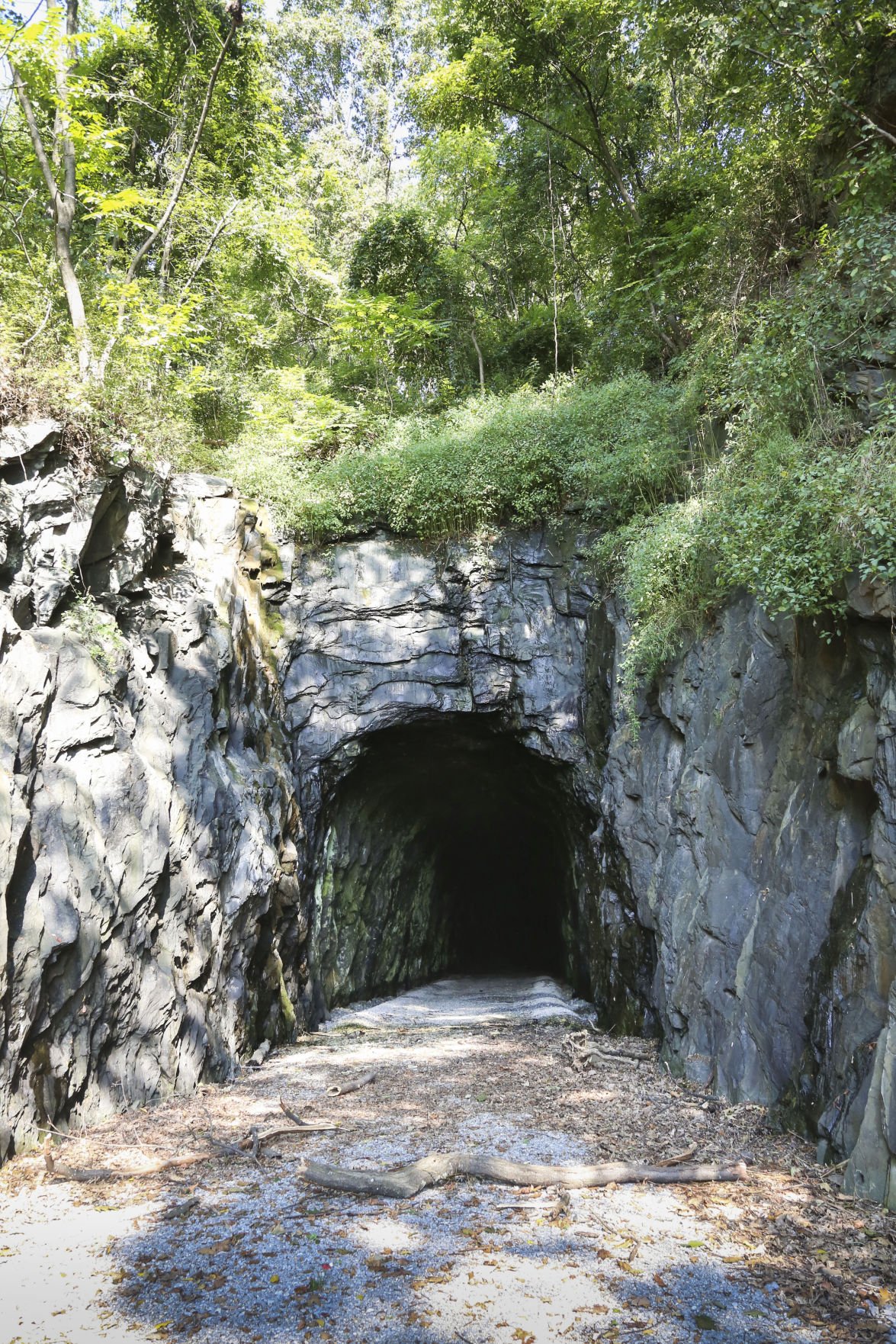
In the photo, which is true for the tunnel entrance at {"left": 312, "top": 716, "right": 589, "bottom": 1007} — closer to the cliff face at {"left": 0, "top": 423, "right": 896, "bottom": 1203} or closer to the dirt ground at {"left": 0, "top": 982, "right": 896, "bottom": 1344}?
the cliff face at {"left": 0, "top": 423, "right": 896, "bottom": 1203}

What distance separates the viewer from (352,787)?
40.4ft

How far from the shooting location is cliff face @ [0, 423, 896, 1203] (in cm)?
514

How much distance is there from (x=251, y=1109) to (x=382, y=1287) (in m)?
3.25

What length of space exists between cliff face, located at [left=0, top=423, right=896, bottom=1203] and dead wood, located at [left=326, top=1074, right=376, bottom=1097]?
4.01 ft

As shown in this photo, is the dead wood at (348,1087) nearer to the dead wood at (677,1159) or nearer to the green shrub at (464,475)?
the dead wood at (677,1159)

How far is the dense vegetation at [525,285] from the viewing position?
5.68 metres

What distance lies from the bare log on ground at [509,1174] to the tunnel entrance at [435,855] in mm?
6843

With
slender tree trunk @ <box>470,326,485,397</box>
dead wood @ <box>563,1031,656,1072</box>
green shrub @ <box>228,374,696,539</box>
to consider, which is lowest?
dead wood @ <box>563,1031,656,1072</box>

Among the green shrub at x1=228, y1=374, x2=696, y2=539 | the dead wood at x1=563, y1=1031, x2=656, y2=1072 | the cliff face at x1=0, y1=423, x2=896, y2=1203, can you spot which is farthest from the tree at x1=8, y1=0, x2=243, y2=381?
the dead wood at x1=563, y1=1031, x2=656, y2=1072

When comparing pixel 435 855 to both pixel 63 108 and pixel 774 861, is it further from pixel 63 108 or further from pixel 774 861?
pixel 63 108

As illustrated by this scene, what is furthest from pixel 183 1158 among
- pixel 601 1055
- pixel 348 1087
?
pixel 601 1055

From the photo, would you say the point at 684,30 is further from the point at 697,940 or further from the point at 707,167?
the point at 697,940

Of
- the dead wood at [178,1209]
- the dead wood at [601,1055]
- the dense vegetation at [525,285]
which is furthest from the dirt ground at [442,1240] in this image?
the dense vegetation at [525,285]

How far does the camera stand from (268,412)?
1302cm
